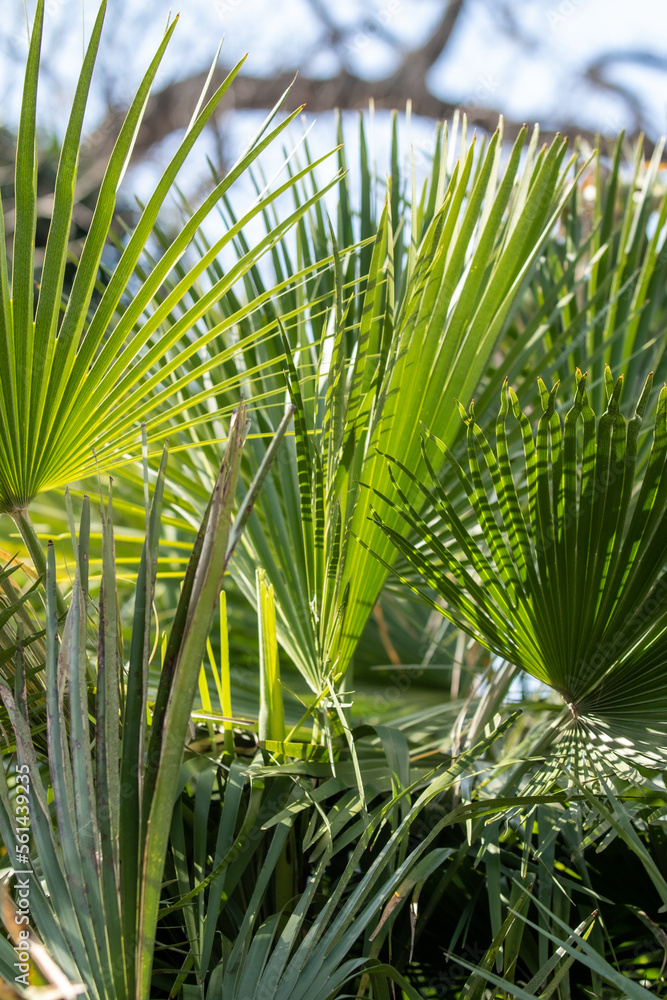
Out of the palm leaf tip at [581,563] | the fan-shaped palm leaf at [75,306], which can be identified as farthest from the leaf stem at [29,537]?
the palm leaf tip at [581,563]

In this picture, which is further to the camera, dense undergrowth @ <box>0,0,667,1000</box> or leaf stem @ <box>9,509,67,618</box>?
leaf stem @ <box>9,509,67,618</box>

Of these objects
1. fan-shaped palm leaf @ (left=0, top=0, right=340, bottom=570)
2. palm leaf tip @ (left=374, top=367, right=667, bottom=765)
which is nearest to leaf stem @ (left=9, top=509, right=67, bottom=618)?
fan-shaped palm leaf @ (left=0, top=0, right=340, bottom=570)

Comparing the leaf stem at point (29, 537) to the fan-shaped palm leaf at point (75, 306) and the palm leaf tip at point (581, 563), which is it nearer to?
the fan-shaped palm leaf at point (75, 306)

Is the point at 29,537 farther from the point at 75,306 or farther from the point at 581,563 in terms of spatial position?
the point at 581,563

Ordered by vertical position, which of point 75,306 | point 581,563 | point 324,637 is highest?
point 75,306

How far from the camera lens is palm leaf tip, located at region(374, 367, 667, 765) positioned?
0.65 m

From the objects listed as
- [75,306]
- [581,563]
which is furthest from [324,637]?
[75,306]

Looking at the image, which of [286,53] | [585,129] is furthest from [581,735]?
[286,53]

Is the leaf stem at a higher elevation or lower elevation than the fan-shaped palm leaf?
lower

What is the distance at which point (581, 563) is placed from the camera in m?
0.69

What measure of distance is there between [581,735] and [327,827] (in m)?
0.29

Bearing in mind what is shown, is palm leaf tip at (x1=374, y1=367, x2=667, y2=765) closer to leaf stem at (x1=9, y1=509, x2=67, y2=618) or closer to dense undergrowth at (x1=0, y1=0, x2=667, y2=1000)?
dense undergrowth at (x1=0, y1=0, x2=667, y2=1000)

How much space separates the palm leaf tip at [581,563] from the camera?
0.65 m

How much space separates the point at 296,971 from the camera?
59cm
